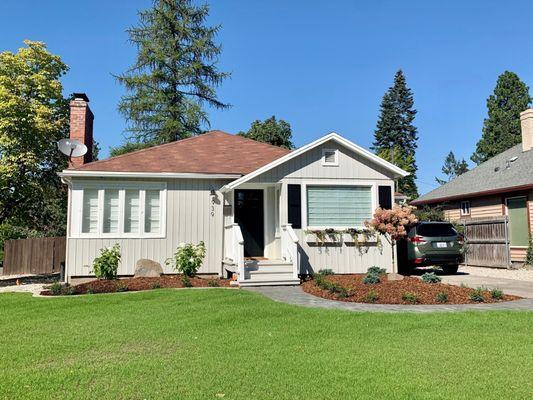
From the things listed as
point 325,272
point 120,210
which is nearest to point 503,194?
point 325,272

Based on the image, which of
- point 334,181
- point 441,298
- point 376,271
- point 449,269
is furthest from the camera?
point 449,269

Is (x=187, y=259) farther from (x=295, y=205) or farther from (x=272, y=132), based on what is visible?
(x=272, y=132)

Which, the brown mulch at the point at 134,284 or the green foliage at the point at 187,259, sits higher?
the green foliage at the point at 187,259

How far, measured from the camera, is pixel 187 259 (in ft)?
40.0

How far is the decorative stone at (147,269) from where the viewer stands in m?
12.2

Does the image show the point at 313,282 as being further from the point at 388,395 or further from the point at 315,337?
the point at 388,395

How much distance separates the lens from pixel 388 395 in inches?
147

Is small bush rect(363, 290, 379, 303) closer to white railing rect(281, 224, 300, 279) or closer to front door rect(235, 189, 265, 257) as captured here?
white railing rect(281, 224, 300, 279)

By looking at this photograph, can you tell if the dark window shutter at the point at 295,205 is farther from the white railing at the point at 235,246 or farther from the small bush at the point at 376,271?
the small bush at the point at 376,271

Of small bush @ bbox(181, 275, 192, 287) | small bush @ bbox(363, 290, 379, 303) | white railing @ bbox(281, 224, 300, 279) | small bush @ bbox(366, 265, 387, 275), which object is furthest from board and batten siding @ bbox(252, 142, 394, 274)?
small bush @ bbox(363, 290, 379, 303)

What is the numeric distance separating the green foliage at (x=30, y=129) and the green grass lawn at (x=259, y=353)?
24.3 feet

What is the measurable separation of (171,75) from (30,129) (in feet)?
51.2

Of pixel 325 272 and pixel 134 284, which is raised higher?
pixel 325 272

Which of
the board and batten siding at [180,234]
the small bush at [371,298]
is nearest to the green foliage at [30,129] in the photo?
the board and batten siding at [180,234]
